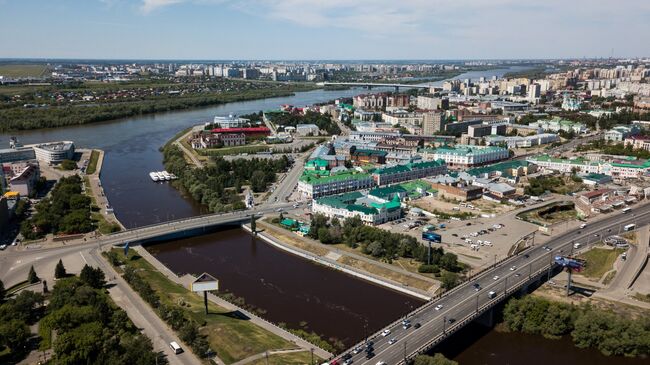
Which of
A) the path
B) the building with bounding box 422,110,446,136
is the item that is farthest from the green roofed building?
the building with bounding box 422,110,446,136

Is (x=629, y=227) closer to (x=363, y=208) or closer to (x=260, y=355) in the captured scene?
(x=363, y=208)

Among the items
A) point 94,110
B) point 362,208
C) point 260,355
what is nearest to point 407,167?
point 362,208

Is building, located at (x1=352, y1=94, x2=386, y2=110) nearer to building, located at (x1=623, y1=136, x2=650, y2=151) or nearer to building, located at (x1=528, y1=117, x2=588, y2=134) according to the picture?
building, located at (x1=528, y1=117, x2=588, y2=134)

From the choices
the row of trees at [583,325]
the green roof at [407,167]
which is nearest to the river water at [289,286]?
the row of trees at [583,325]

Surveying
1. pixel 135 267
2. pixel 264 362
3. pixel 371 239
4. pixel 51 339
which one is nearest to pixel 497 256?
pixel 371 239

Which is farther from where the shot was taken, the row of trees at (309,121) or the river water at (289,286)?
the row of trees at (309,121)

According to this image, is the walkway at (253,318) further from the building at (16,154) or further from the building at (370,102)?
the building at (370,102)
